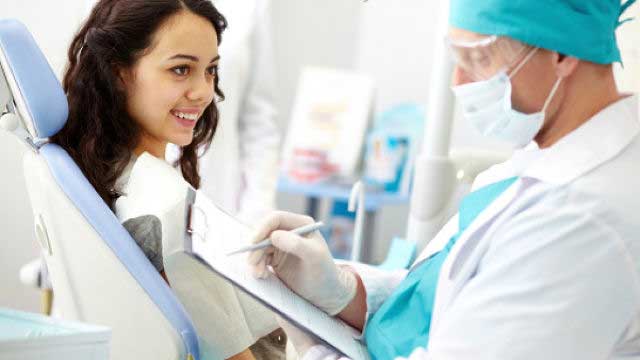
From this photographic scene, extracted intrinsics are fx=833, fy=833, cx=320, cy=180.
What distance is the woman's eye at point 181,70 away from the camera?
4.88 ft

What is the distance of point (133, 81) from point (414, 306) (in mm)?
667

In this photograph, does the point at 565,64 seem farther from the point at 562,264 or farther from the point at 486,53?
the point at 562,264

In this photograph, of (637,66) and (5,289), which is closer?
(637,66)

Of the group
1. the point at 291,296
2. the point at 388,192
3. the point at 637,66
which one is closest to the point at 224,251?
the point at 291,296

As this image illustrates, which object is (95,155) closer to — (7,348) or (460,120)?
(7,348)

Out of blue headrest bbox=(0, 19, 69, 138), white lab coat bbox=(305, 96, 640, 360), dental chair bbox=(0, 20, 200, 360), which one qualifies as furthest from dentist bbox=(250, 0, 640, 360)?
blue headrest bbox=(0, 19, 69, 138)

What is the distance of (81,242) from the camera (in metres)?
1.28

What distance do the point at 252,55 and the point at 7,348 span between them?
6.07ft

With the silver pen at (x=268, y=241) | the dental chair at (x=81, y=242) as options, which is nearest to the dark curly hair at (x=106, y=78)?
the dental chair at (x=81, y=242)

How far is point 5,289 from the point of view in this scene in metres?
2.75

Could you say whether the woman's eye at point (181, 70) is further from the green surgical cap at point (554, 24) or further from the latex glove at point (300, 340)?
the green surgical cap at point (554, 24)

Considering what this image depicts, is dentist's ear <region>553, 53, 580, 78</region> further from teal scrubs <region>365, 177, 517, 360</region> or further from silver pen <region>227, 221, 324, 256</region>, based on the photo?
silver pen <region>227, 221, 324, 256</region>

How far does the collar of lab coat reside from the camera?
3.38 feet

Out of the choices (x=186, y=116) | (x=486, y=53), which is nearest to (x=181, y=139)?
(x=186, y=116)
